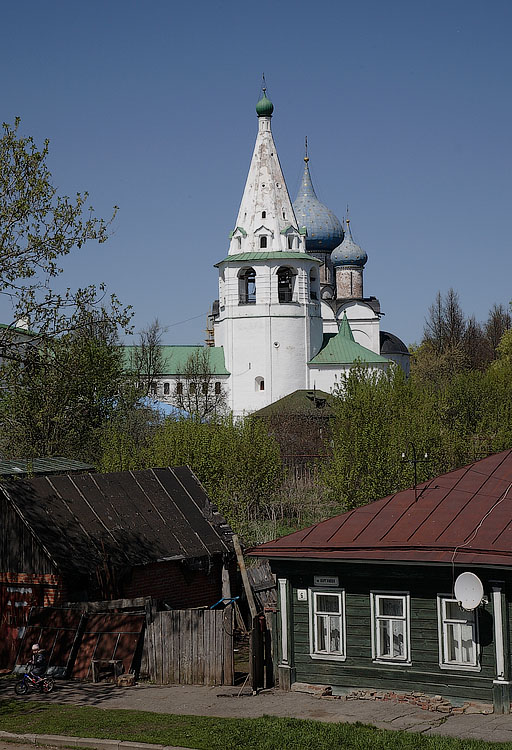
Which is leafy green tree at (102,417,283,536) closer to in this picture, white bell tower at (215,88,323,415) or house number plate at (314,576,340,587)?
house number plate at (314,576,340,587)

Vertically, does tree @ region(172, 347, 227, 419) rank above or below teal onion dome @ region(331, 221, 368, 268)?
below

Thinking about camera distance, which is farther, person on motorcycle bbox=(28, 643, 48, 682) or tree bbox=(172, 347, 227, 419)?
tree bbox=(172, 347, 227, 419)

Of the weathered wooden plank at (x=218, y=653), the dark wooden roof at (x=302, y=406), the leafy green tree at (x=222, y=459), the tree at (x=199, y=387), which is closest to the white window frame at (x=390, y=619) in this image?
the weathered wooden plank at (x=218, y=653)

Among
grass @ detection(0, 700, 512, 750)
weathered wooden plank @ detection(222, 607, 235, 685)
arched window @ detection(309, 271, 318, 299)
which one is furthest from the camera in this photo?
arched window @ detection(309, 271, 318, 299)

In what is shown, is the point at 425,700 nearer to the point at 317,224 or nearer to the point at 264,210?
the point at 264,210

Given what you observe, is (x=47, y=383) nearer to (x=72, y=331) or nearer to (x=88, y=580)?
(x=72, y=331)

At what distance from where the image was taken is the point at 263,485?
3170 cm

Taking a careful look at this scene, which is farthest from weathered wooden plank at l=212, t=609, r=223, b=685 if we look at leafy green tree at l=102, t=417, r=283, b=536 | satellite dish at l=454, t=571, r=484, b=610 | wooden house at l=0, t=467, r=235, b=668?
leafy green tree at l=102, t=417, r=283, b=536

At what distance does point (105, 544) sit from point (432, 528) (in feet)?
20.9

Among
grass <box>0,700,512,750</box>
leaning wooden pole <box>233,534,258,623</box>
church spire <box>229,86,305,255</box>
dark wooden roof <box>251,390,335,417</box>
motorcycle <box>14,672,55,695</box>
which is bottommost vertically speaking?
grass <box>0,700,512,750</box>

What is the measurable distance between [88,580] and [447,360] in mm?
62967

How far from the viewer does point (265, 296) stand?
2539 inches

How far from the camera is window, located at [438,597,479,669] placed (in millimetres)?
14203

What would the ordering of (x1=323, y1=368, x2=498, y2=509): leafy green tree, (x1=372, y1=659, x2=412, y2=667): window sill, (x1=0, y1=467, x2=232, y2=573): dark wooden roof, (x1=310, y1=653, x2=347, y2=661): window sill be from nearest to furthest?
1. (x1=372, y1=659, x2=412, y2=667): window sill
2. (x1=310, y1=653, x2=347, y2=661): window sill
3. (x1=0, y1=467, x2=232, y2=573): dark wooden roof
4. (x1=323, y1=368, x2=498, y2=509): leafy green tree
